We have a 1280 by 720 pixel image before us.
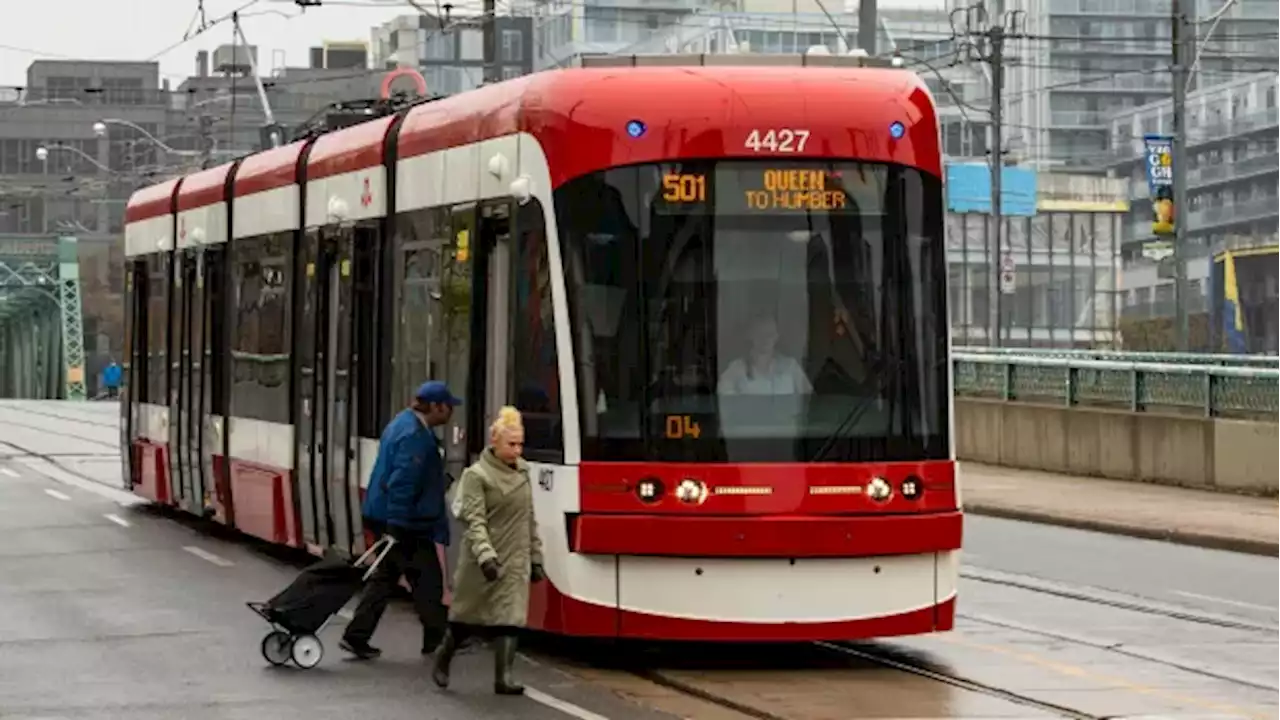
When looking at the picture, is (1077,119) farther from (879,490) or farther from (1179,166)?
(879,490)

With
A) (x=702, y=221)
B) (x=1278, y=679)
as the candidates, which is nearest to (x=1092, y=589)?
(x=1278, y=679)

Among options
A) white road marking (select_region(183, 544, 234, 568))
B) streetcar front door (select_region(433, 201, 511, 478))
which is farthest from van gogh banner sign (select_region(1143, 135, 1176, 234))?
streetcar front door (select_region(433, 201, 511, 478))

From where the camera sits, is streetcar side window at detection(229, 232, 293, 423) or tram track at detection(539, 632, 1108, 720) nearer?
tram track at detection(539, 632, 1108, 720)

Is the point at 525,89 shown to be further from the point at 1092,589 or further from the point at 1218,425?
the point at 1218,425

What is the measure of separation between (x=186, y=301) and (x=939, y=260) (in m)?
12.0

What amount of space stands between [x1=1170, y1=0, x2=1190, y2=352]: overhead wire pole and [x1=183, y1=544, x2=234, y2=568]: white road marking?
22.5 meters

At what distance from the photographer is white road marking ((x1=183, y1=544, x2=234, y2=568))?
21.1 meters

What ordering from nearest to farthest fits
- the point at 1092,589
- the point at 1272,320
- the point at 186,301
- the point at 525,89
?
the point at 525,89, the point at 1092,589, the point at 186,301, the point at 1272,320

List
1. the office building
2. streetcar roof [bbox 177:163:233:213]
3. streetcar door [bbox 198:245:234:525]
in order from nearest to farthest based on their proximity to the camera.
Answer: streetcar door [bbox 198:245:234:525]
streetcar roof [bbox 177:163:233:213]
the office building

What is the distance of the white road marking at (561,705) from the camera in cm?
1214

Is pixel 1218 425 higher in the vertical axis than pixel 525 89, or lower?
lower

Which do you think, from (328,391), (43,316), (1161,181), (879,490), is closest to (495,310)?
(879,490)

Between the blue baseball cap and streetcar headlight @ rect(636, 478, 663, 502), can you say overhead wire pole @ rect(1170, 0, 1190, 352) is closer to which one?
the blue baseball cap

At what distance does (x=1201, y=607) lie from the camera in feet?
60.1
